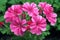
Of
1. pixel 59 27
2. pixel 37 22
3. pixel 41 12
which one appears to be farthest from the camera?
pixel 59 27

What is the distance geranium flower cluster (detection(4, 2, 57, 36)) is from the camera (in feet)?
8.32

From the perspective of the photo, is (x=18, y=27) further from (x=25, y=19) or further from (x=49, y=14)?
(x=49, y=14)

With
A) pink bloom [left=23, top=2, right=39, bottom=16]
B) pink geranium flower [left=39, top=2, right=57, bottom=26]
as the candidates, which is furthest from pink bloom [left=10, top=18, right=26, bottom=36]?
pink geranium flower [left=39, top=2, right=57, bottom=26]

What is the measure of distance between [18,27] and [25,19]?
0.46 feet

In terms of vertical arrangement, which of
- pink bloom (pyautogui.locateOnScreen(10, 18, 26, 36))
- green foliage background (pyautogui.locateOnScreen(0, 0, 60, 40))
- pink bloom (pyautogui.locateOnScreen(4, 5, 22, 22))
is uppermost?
pink bloom (pyautogui.locateOnScreen(4, 5, 22, 22))

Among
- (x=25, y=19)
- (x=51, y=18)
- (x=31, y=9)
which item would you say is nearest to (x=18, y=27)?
(x=25, y=19)

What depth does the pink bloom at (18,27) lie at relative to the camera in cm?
254

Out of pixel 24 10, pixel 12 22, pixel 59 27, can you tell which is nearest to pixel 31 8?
pixel 24 10

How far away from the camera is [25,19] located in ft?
8.66

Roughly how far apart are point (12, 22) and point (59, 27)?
1.36 meters

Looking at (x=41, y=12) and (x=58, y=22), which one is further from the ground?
(x=41, y=12)

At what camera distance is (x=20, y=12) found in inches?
103

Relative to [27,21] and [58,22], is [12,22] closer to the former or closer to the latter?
[27,21]

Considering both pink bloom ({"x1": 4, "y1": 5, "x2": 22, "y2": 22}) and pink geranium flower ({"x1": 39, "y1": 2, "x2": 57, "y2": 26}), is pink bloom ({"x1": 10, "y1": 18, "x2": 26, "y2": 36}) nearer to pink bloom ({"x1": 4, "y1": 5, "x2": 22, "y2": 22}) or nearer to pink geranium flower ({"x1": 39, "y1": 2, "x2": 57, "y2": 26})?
pink bloom ({"x1": 4, "y1": 5, "x2": 22, "y2": 22})
